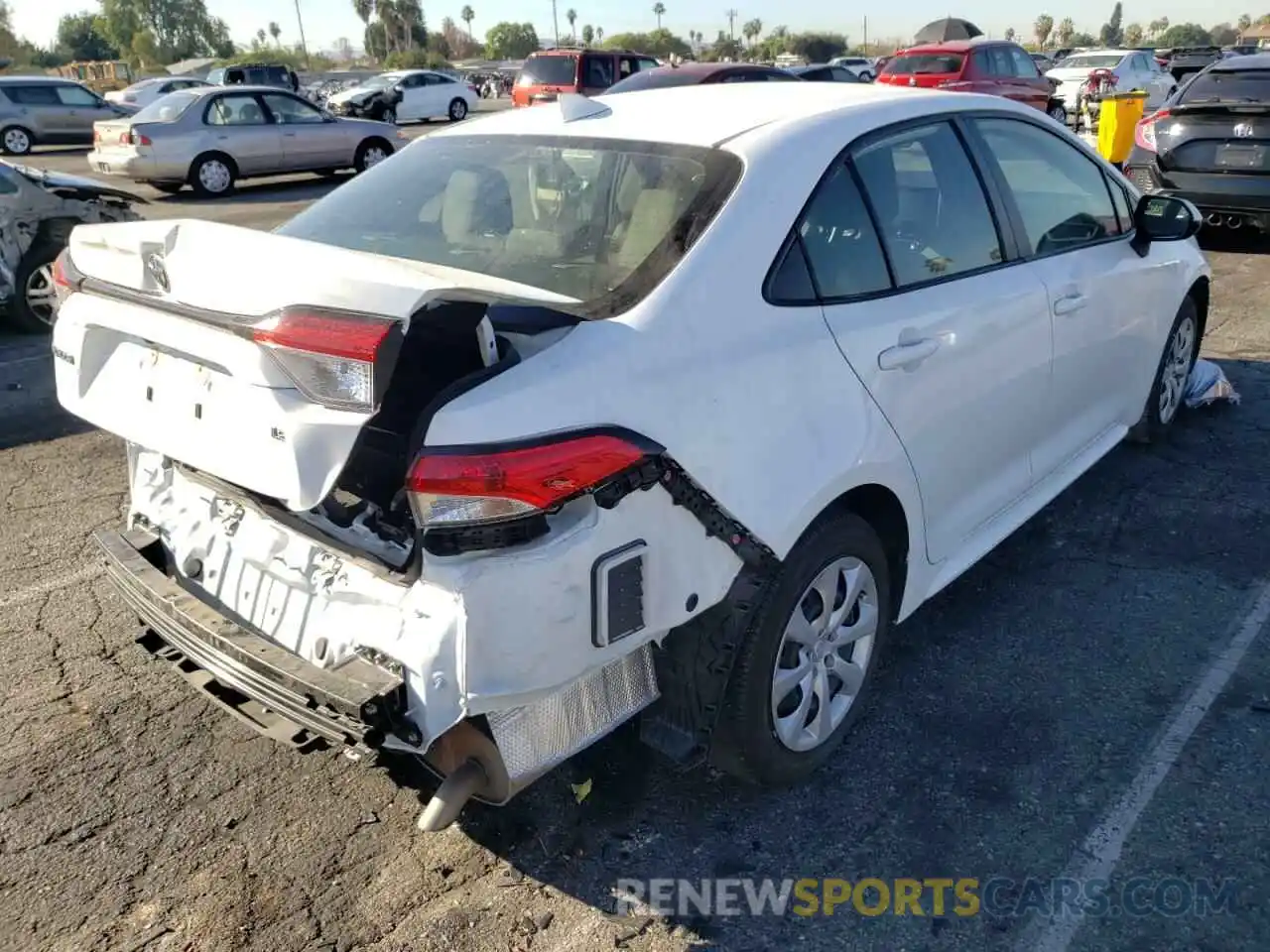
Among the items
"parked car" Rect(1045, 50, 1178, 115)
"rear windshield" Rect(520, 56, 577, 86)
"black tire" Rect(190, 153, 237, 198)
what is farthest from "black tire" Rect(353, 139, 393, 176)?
"parked car" Rect(1045, 50, 1178, 115)

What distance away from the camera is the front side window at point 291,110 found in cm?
1659

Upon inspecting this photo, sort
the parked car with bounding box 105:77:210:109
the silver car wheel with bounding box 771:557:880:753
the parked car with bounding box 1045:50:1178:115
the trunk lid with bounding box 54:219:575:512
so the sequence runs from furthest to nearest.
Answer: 1. the parked car with bounding box 105:77:210:109
2. the parked car with bounding box 1045:50:1178:115
3. the silver car wheel with bounding box 771:557:880:753
4. the trunk lid with bounding box 54:219:575:512

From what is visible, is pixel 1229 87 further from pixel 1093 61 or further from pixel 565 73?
pixel 1093 61

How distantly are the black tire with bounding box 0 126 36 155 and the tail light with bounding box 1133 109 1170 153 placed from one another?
23300mm

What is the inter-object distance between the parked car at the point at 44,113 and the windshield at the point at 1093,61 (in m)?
22.3

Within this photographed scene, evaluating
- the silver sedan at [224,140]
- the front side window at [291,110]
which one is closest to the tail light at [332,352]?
the silver sedan at [224,140]

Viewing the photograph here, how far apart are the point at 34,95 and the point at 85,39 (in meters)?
85.7

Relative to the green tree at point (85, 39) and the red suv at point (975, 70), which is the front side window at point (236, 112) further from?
the green tree at point (85, 39)

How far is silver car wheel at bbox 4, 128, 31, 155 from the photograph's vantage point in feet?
76.7

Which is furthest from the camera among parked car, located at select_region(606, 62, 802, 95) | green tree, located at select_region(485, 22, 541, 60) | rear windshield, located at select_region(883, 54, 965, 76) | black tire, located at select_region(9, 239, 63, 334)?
green tree, located at select_region(485, 22, 541, 60)

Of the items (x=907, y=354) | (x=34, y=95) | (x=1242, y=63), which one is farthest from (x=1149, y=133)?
(x=34, y=95)

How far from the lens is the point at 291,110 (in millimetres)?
16781

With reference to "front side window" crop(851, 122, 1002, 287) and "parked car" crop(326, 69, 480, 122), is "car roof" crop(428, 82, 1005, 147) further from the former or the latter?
"parked car" crop(326, 69, 480, 122)

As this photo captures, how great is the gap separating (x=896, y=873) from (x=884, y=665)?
3.14 feet
